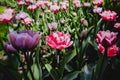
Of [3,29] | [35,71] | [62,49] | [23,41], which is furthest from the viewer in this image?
[3,29]

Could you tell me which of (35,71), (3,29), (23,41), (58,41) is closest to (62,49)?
(58,41)

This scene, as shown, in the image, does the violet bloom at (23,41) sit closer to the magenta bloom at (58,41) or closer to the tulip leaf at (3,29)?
the magenta bloom at (58,41)

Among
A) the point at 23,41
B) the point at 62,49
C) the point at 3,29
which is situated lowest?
the point at 3,29

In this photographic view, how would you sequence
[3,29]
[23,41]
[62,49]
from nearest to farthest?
[23,41] < [62,49] < [3,29]

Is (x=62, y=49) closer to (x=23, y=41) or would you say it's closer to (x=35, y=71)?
(x=35, y=71)

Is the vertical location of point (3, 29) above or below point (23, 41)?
below

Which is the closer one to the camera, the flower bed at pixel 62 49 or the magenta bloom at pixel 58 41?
the flower bed at pixel 62 49

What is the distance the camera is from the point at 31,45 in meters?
1.25

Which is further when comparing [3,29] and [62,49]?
[3,29]

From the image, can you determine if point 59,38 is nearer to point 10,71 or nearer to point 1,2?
point 10,71

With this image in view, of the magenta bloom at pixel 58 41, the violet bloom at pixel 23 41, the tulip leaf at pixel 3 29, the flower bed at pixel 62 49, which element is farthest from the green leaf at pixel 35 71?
the tulip leaf at pixel 3 29

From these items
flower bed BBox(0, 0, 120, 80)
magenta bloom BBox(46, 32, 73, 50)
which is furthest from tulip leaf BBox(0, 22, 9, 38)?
magenta bloom BBox(46, 32, 73, 50)

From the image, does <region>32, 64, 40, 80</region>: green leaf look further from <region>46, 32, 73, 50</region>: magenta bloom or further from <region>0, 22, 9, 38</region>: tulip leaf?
<region>0, 22, 9, 38</region>: tulip leaf

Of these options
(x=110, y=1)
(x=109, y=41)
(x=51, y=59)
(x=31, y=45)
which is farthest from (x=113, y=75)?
(x=110, y=1)
